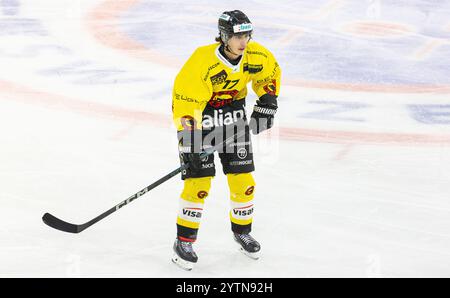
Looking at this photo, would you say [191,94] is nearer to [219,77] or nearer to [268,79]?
[219,77]

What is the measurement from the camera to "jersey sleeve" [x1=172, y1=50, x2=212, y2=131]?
4.45 metres

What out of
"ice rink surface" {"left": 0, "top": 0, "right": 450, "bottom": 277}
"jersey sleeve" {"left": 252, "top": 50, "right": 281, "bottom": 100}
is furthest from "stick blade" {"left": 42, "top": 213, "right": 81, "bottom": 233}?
"jersey sleeve" {"left": 252, "top": 50, "right": 281, "bottom": 100}

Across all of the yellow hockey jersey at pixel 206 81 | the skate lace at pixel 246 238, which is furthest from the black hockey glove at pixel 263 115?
the skate lace at pixel 246 238

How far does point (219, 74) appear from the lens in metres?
4.50

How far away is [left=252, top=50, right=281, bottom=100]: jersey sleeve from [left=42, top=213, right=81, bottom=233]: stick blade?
1.31m

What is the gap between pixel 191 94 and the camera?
4.45 m

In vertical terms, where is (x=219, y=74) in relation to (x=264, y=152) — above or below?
above

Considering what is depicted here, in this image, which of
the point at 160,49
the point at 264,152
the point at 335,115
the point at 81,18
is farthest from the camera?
the point at 81,18

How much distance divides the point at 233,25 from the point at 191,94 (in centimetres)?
42

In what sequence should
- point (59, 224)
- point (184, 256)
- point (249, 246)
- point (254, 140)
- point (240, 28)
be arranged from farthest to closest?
point (254, 140), point (59, 224), point (249, 246), point (184, 256), point (240, 28)

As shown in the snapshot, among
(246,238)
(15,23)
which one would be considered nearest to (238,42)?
(246,238)

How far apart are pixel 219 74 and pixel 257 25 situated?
4.13 metres
